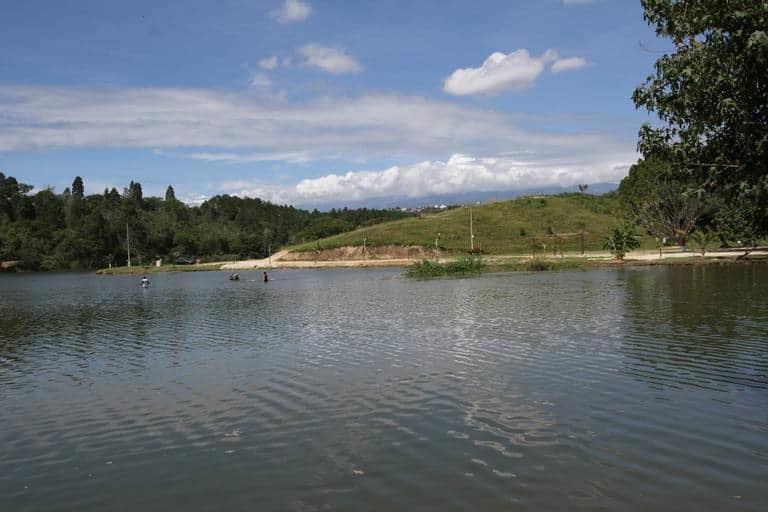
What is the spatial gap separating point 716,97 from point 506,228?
413ft

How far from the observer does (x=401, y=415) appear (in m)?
16.9

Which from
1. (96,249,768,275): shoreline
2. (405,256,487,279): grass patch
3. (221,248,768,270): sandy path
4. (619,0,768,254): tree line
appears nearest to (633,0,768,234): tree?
(619,0,768,254): tree line

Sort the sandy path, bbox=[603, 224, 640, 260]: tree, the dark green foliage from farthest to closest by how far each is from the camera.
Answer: the sandy path < bbox=[603, 224, 640, 260]: tree < the dark green foliage

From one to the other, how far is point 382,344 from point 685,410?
1428 centimetres

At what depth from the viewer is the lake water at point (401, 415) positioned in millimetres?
12117

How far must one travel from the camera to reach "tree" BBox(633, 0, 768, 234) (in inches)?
519

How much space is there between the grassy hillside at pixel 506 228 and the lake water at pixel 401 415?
9145 cm

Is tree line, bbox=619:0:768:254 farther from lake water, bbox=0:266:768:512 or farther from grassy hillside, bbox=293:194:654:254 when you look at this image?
grassy hillside, bbox=293:194:654:254

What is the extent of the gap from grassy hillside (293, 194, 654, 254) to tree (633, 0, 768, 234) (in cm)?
10569

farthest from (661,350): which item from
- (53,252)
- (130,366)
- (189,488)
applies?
(53,252)

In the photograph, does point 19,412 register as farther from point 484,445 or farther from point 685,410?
point 685,410

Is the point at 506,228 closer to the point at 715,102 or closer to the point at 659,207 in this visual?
the point at 659,207

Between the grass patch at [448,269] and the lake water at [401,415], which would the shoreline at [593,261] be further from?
the lake water at [401,415]

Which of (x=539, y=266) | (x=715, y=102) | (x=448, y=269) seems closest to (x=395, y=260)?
→ (x=448, y=269)
